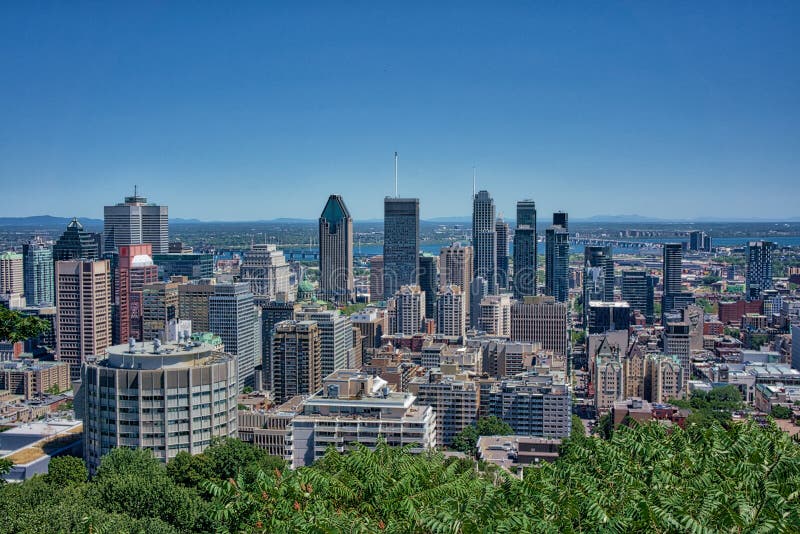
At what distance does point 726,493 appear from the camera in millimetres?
6363

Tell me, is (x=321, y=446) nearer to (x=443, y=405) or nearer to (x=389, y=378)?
(x=443, y=405)

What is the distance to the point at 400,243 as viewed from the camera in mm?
60438

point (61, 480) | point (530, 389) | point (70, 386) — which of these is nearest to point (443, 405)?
point (530, 389)

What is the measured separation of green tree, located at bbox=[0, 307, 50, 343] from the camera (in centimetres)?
805

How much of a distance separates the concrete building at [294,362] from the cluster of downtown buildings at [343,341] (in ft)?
0.22

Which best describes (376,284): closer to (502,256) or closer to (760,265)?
(502,256)

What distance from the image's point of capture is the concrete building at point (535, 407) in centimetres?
2373

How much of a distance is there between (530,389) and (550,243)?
1514 inches

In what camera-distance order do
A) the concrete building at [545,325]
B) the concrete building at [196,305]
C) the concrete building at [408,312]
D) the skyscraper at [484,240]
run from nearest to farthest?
1. the concrete building at [196,305]
2. the concrete building at [545,325]
3. the concrete building at [408,312]
4. the skyscraper at [484,240]

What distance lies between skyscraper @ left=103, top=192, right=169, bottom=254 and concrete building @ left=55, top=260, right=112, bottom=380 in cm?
3068

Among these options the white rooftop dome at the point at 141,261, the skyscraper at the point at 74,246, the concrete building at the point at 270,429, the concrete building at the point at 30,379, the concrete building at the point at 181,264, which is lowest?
the concrete building at the point at 30,379

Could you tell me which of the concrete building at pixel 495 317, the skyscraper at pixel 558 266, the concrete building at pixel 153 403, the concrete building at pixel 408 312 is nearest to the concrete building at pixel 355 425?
the concrete building at pixel 153 403

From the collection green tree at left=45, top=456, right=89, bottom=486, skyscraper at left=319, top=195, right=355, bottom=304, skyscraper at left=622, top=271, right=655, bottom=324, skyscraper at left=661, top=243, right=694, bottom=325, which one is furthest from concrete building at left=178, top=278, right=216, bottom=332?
skyscraper at left=622, top=271, right=655, bottom=324

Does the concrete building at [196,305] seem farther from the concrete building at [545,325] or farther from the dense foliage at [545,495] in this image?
the dense foliage at [545,495]
